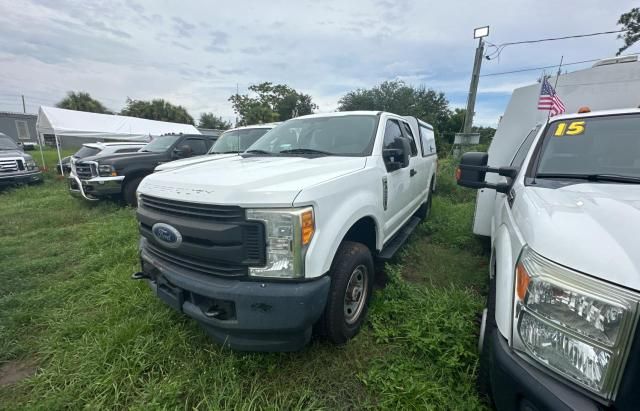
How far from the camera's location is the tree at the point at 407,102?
28438mm

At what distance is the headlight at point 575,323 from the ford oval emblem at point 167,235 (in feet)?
6.36

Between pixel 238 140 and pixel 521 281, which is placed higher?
pixel 238 140

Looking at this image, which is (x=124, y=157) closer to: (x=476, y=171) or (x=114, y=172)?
(x=114, y=172)

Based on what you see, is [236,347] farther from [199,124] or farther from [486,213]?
[199,124]

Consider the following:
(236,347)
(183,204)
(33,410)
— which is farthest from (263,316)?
(33,410)

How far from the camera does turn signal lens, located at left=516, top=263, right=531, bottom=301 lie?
3.92ft

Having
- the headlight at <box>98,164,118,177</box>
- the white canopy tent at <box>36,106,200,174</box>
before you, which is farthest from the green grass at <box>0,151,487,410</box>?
the white canopy tent at <box>36,106,200,174</box>

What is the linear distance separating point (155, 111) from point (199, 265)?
155 feet

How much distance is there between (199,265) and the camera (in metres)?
1.94

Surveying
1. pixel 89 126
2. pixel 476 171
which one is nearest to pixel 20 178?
pixel 89 126

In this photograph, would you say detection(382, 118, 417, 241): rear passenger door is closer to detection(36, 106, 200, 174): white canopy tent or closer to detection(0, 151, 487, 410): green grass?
detection(0, 151, 487, 410): green grass

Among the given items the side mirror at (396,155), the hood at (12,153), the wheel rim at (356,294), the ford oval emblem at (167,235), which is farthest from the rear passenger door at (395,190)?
the hood at (12,153)

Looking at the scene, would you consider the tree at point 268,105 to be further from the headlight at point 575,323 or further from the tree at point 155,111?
the headlight at point 575,323

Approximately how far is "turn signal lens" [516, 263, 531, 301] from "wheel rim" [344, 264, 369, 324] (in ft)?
3.77
